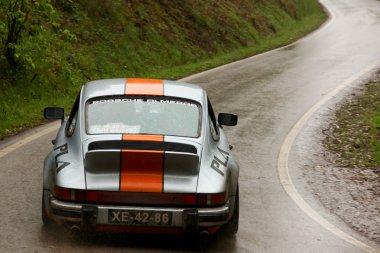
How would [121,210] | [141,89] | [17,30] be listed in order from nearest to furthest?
1. [121,210]
2. [141,89]
3. [17,30]

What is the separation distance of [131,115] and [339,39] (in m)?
23.6

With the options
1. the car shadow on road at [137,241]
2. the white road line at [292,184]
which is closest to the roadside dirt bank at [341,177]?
the white road line at [292,184]

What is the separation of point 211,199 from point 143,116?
47.7 inches

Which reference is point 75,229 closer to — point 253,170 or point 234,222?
point 234,222

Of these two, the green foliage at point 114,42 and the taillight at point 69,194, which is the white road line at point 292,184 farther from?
the green foliage at point 114,42

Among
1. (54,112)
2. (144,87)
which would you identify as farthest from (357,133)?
(54,112)

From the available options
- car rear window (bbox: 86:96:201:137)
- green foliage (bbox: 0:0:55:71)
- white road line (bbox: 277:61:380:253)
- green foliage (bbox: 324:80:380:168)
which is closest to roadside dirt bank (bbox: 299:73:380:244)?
green foliage (bbox: 324:80:380:168)

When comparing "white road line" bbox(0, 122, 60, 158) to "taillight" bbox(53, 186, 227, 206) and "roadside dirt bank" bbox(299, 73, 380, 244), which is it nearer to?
"taillight" bbox(53, 186, 227, 206)

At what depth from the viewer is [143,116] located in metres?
6.69

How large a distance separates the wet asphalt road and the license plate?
418 millimetres

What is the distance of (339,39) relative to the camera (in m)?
28.9

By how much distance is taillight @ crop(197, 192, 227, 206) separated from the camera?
19.5ft

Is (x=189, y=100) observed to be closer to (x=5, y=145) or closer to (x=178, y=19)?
(x=5, y=145)

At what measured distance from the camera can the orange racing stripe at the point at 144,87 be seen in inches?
279
